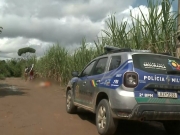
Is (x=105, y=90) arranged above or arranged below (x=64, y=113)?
above

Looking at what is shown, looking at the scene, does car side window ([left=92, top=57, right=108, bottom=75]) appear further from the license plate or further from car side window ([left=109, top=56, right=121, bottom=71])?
the license plate

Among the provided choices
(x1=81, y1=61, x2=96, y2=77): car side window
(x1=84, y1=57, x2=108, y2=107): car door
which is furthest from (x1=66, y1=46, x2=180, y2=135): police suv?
(x1=81, y1=61, x2=96, y2=77): car side window

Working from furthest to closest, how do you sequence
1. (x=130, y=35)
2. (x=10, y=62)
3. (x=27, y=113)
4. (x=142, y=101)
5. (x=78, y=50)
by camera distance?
1. (x=10, y=62)
2. (x=78, y=50)
3. (x=130, y=35)
4. (x=27, y=113)
5. (x=142, y=101)

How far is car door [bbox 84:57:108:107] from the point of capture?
19.2ft

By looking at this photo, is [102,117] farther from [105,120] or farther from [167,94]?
[167,94]

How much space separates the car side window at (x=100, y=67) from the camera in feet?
19.4

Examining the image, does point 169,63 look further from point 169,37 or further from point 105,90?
point 169,37

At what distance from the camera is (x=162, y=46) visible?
24.6 ft

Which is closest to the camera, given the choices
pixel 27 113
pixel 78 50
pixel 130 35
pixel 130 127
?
pixel 130 127

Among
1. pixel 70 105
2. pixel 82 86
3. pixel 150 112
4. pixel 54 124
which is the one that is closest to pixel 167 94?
pixel 150 112

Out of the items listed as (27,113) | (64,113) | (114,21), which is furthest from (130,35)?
(27,113)

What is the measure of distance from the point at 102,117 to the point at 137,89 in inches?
42.6

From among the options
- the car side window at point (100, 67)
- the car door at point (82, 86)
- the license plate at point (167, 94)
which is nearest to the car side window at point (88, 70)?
the car door at point (82, 86)

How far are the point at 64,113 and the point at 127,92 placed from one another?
12.1 feet
